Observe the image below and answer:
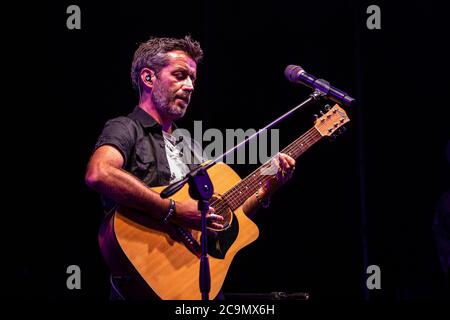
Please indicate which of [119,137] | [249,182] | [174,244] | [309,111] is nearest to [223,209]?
[249,182]

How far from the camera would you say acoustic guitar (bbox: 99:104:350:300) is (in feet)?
7.88

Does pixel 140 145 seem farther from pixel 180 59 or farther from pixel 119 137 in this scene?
pixel 180 59

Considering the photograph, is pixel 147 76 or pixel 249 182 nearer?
pixel 249 182

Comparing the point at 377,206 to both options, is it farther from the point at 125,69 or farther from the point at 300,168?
the point at 125,69

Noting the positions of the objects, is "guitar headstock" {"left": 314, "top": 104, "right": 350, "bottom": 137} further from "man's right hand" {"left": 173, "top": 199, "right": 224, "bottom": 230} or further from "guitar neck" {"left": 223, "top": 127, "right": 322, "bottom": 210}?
"man's right hand" {"left": 173, "top": 199, "right": 224, "bottom": 230}

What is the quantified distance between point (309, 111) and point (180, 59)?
1715 mm

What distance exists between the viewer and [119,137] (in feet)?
8.71

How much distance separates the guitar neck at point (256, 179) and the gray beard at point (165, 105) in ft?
1.84

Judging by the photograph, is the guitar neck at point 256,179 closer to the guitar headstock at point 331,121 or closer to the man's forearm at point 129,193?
the guitar headstock at point 331,121

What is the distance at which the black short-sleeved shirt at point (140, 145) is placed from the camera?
2.65 meters
